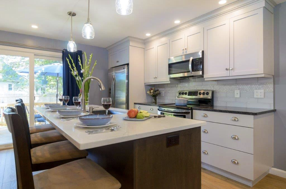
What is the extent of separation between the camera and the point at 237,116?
2.11 metres

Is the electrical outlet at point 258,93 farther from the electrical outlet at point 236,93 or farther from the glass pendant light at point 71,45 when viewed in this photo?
the glass pendant light at point 71,45

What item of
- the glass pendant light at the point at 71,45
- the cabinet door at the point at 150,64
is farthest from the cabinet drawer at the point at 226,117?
the glass pendant light at the point at 71,45

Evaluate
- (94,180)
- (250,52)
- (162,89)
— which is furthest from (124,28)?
(94,180)

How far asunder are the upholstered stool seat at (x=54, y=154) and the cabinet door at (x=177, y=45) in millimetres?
2527

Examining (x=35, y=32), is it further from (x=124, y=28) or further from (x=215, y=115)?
(x=215, y=115)

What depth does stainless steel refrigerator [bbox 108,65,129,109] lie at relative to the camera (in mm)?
3907

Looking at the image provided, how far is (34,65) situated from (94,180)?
3.85 meters

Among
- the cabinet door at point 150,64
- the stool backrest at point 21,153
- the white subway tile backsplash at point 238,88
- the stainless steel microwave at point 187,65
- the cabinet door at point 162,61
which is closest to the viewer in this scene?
the stool backrest at point 21,153

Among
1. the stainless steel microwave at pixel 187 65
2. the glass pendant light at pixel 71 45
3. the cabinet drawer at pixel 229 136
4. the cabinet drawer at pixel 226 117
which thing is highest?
the glass pendant light at pixel 71 45

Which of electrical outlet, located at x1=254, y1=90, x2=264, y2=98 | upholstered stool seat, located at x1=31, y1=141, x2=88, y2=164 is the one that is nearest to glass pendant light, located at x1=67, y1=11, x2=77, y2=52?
upholstered stool seat, located at x1=31, y1=141, x2=88, y2=164

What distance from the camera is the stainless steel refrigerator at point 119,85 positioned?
3.91 meters

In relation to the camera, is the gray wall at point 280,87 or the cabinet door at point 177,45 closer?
the gray wall at point 280,87

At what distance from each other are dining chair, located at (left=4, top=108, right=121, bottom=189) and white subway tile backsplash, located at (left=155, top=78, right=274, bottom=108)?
2.39 metres

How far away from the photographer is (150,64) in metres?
3.93
